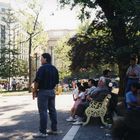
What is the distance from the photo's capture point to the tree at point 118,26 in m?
15.0

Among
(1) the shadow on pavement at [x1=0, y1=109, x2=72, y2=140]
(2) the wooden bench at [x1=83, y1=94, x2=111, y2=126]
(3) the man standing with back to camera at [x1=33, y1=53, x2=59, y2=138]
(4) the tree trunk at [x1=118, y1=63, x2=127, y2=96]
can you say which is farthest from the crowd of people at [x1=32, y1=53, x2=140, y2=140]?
(4) the tree trunk at [x1=118, y1=63, x2=127, y2=96]

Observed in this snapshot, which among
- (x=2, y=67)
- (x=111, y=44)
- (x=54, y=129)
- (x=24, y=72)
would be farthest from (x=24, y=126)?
(x=24, y=72)

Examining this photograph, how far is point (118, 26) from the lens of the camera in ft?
55.8

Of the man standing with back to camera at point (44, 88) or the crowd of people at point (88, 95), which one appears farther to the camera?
the crowd of people at point (88, 95)

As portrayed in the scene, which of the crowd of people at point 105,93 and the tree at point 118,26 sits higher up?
the tree at point 118,26

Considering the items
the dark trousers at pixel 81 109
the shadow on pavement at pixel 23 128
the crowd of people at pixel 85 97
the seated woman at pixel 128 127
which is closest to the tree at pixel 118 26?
the crowd of people at pixel 85 97

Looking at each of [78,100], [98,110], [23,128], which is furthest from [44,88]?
[78,100]

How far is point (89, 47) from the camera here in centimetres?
1912

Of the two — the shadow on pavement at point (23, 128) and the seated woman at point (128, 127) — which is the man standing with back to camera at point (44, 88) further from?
the seated woman at point (128, 127)

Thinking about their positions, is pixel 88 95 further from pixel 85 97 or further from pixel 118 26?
pixel 118 26

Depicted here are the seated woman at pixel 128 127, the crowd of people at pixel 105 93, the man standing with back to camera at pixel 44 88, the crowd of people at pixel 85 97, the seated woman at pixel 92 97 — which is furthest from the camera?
the seated woman at pixel 92 97

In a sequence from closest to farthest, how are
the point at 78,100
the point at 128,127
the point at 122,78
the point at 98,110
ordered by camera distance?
the point at 128,127 < the point at 98,110 < the point at 78,100 < the point at 122,78

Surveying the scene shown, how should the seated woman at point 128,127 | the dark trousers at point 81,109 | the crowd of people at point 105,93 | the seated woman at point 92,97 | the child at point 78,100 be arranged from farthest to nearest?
the child at point 78,100 → the dark trousers at point 81,109 → the seated woman at point 92,97 → the crowd of people at point 105,93 → the seated woman at point 128,127

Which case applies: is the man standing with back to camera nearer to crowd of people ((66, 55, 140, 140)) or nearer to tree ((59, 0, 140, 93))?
crowd of people ((66, 55, 140, 140))
